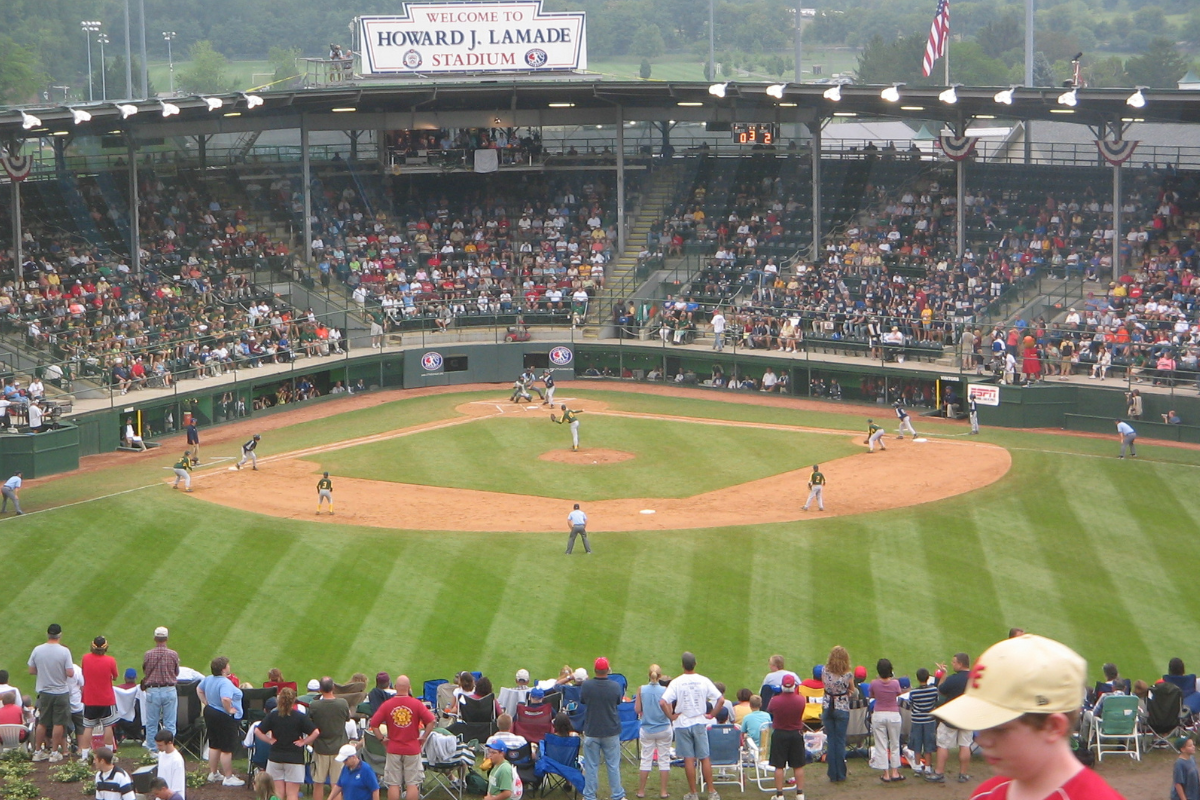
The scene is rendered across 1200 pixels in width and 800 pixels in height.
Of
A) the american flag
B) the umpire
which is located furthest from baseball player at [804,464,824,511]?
the american flag

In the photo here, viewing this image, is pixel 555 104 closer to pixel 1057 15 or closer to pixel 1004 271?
pixel 1004 271

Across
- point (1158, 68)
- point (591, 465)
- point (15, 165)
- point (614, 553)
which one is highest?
point (1158, 68)

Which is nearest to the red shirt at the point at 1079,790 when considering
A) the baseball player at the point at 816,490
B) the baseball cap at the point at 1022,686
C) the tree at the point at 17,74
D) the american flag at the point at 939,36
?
the baseball cap at the point at 1022,686

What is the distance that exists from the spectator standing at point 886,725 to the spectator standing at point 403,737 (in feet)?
17.9

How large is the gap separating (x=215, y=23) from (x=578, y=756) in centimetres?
13392

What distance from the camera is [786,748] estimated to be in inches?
616

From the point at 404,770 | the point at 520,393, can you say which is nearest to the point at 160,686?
the point at 404,770

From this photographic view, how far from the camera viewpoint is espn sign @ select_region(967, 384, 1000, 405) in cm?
4141

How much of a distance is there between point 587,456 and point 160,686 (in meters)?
21.7

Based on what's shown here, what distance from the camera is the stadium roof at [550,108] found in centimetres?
4403

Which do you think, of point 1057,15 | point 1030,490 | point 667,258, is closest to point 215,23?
point 1057,15

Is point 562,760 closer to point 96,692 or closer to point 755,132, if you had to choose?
point 96,692

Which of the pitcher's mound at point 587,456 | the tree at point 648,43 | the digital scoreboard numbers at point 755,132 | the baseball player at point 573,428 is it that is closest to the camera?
the pitcher's mound at point 587,456

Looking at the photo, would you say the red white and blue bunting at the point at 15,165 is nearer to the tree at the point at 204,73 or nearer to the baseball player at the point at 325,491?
the baseball player at the point at 325,491
